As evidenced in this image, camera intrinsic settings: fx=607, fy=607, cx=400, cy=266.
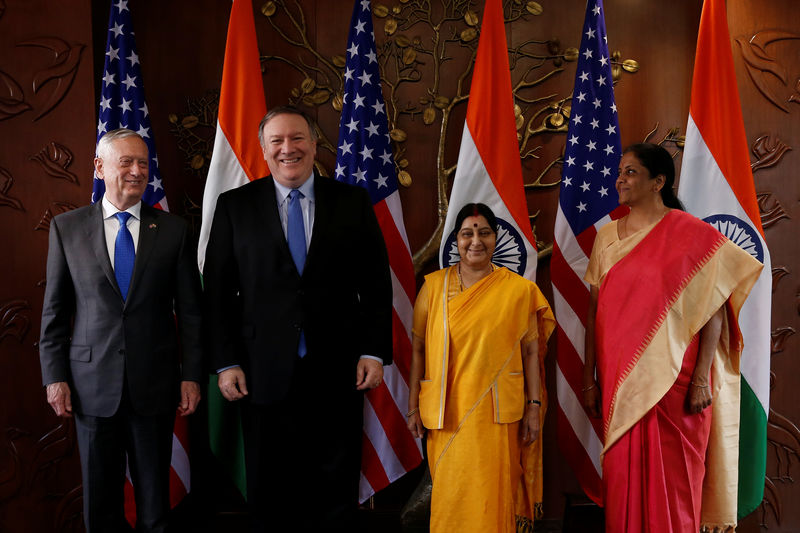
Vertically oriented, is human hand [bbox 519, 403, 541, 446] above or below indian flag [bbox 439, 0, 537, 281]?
below

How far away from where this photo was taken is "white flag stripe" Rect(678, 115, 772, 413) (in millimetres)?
2461

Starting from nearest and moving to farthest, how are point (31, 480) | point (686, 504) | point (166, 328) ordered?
point (166, 328) → point (686, 504) → point (31, 480)

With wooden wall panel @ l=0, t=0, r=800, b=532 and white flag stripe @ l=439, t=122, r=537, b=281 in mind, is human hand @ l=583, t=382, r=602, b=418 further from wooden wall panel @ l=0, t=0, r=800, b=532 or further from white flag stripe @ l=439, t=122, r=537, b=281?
wooden wall panel @ l=0, t=0, r=800, b=532

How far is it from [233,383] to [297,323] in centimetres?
27

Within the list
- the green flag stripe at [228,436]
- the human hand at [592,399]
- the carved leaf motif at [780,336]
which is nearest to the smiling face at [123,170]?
the green flag stripe at [228,436]

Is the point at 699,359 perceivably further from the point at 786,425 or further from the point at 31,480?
the point at 31,480

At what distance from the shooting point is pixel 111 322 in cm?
183

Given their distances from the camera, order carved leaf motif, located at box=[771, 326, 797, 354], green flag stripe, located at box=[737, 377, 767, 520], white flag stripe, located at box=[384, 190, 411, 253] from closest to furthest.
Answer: green flag stripe, located at box=[737, 377, 767, 520] → white flag stripe, located at box=[384, 190, 411, 253] → carved leaf motif, located at box=[771, 326, 797, 354]

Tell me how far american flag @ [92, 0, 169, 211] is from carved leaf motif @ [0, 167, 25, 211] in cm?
40

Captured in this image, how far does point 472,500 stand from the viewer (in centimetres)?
213

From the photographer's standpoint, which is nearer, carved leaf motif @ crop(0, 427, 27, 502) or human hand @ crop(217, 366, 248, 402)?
human hand @ crop(217, 366, 248, 402)

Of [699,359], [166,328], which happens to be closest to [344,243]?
[166,328]

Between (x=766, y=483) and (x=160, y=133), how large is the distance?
3.30 meters

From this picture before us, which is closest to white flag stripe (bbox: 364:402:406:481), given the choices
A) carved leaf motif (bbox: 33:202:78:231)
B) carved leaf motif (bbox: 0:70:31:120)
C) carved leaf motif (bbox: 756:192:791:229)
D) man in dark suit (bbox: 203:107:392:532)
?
man in dark suit (bbox: 203:107:392:532)
